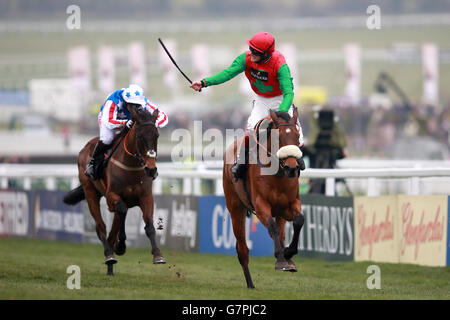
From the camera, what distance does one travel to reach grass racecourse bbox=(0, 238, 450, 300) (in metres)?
7.53

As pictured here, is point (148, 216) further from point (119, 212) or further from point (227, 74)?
point (227, 74)

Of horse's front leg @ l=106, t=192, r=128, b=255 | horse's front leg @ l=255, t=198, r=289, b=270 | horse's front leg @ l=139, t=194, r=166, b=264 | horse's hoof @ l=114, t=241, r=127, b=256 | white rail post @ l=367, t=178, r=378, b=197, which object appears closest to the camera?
horse's front leg @ l=255, t=198, r=289, b=270

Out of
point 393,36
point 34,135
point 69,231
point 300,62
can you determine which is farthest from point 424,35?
point 69,231

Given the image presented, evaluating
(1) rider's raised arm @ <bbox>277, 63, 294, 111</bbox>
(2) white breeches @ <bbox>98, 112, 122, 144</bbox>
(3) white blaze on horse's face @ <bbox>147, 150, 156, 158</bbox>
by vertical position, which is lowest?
(3) white blaze on horse's face @ <bbox>147, 150, 156, 158</bbox>

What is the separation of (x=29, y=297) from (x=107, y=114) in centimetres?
383

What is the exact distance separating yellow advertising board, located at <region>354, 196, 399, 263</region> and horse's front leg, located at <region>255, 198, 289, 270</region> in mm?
3123

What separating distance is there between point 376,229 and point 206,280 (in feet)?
8.24

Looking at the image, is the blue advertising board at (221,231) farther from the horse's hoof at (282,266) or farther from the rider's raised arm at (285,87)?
the horse's hoof at (282,266)

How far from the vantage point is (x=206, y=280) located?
9.45m

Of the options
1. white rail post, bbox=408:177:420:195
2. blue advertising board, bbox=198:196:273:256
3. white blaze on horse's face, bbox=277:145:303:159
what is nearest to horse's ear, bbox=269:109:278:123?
white blaze on horse's face, bbox=277:145:303:159

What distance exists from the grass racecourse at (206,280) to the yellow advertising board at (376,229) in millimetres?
248

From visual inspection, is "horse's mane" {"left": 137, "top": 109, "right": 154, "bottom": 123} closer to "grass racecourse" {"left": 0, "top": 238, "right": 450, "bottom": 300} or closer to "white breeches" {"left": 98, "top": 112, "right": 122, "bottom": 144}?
"white breeches" {"left": 98, "top": 112, "right": 122, "bottom": 144}

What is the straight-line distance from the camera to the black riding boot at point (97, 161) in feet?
34.2
